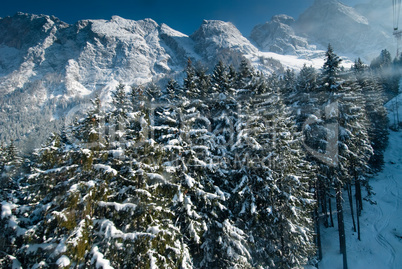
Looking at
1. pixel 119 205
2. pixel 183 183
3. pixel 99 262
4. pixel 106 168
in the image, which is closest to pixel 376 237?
pixel 183 183

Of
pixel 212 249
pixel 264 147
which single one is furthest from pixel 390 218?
pixel 212 249

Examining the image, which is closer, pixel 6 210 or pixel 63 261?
pixel 63 261

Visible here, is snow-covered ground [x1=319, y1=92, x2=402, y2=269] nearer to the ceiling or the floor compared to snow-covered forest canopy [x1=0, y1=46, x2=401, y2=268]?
nearer to the floor

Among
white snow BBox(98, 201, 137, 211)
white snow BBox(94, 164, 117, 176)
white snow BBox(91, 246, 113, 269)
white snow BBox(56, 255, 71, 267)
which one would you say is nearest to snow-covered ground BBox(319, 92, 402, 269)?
white snow BBox(98, 201, 137, 211)

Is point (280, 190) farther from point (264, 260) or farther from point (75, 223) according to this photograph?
point (75, 223)

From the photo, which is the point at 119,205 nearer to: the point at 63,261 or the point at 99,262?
the point at 99,262

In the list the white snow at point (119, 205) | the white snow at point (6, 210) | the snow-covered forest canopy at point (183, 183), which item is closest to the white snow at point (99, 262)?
the snow-covered forest canopy at point (183, 183)

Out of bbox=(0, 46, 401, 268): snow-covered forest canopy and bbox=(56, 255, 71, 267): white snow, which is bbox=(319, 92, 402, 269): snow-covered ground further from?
bbox=(56, 255, 71, 267): white snow

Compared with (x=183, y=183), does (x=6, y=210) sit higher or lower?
lower
